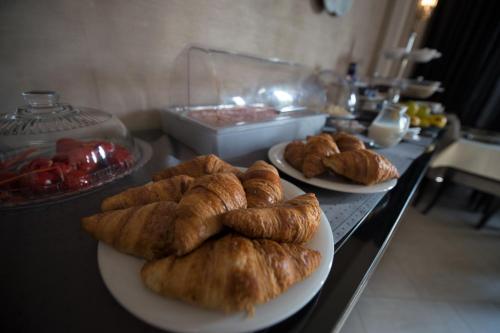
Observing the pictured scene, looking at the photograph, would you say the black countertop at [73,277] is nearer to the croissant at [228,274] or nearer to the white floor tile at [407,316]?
the croissant at [228,274]

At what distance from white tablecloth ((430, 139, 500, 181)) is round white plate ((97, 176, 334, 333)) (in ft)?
6.60

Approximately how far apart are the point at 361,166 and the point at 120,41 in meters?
0.86

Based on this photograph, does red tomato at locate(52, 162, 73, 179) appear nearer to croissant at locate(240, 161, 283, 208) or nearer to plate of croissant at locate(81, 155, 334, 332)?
plate of croissant at locate(81, 155, 334, 332)

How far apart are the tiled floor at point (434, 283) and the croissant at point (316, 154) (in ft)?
2.70

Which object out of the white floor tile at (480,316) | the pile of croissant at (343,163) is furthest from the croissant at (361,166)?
the white floor tile at (480,316)

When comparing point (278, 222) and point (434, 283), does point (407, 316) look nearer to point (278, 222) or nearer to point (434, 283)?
point (434, 283)

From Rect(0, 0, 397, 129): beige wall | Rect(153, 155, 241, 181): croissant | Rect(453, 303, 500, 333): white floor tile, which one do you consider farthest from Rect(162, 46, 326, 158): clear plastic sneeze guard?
Rect(453, 303, 500, 333): white floor tile

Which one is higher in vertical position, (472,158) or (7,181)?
(7,181)

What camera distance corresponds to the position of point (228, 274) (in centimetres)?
25

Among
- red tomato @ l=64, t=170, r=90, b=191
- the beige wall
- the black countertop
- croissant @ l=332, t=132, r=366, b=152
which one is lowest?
the black countertop

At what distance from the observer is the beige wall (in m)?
0.60

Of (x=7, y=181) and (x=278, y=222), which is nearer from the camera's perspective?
(x=278, y=222)

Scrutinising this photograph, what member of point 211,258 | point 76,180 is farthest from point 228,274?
point 76,180

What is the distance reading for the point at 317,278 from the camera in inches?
11.7
